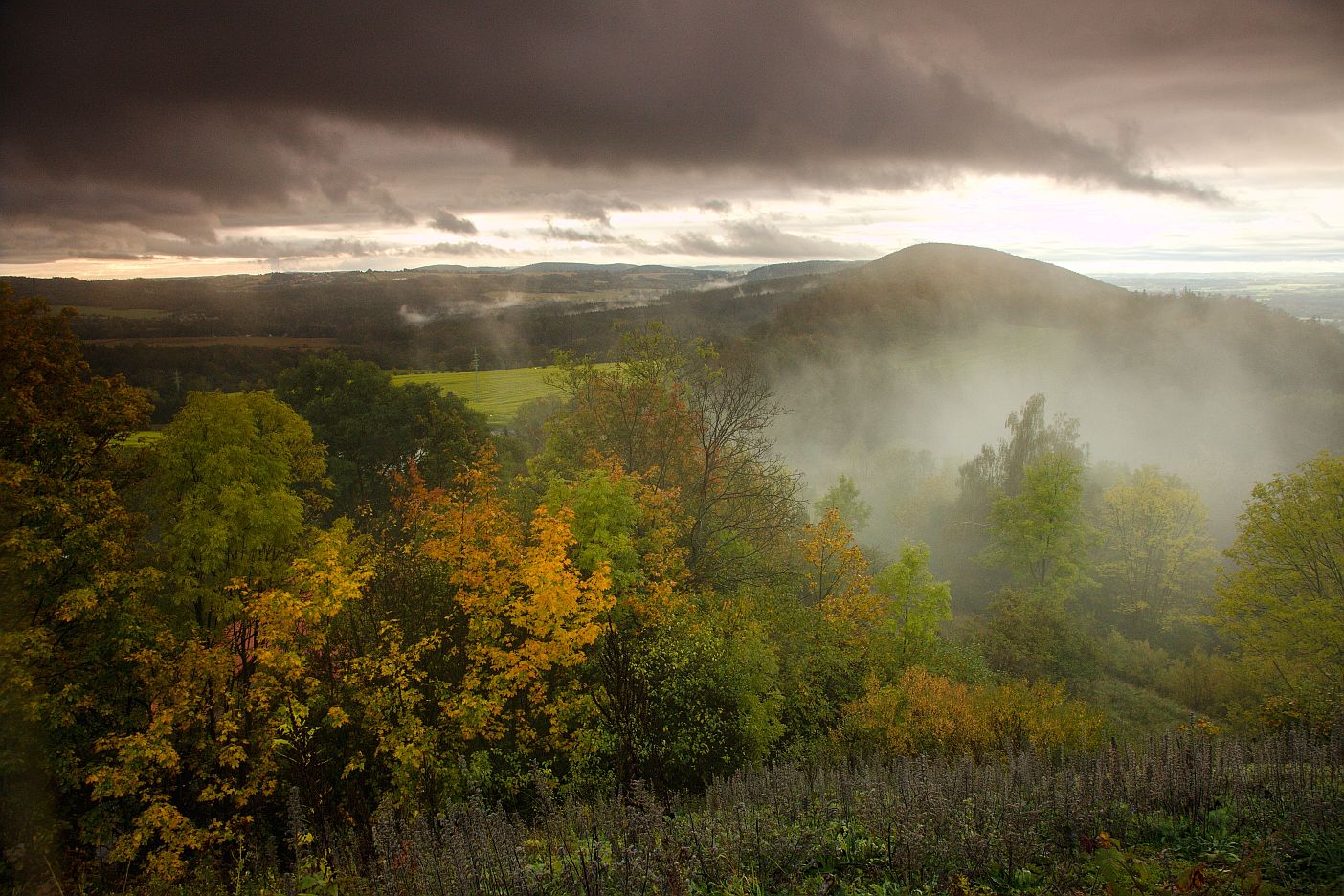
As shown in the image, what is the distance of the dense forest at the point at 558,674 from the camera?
744cm

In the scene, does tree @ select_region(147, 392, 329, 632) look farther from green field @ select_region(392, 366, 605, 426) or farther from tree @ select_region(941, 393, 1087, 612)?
tree @ select_region(941, 393, 1087, 612)

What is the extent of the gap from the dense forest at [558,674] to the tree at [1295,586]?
6.7 inches

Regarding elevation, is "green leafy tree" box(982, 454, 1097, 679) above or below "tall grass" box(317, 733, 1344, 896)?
below

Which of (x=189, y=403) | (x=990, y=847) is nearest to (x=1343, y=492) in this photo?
(x=990, y=847)

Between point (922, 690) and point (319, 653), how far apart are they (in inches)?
576

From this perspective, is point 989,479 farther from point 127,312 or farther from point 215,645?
point 127,312

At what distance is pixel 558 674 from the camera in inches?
602

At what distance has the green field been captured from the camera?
5166cm

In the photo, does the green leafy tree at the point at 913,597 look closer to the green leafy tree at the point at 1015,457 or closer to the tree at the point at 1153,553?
the tree at the point at 1153,553

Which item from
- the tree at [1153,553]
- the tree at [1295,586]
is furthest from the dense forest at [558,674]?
the tree at [1153,553]

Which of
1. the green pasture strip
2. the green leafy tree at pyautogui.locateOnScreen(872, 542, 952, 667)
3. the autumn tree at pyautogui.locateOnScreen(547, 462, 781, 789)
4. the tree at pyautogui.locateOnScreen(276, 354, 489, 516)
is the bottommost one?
the green leafy tree at pyautogui.locateOnScreen(872, 542, 952, 667)

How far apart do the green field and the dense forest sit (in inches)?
456

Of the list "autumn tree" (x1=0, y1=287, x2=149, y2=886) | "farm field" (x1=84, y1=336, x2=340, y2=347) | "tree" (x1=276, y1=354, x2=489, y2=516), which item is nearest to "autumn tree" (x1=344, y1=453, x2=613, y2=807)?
"autumn tree" (x1=0, y1=287, x2=149, y2=886)

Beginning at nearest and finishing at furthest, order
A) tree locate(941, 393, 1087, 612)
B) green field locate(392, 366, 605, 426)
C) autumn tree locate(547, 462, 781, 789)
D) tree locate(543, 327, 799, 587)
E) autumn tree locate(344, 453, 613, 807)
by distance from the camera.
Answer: autumn tree locate(344, 453, 613, 807) < autumn tree locate(547, 462, 781, 789) < tree locate(543, 327, 799, 587) < green field locate(392, 366, 605, 426) < tree locate(941, 393, 1087, 612)
